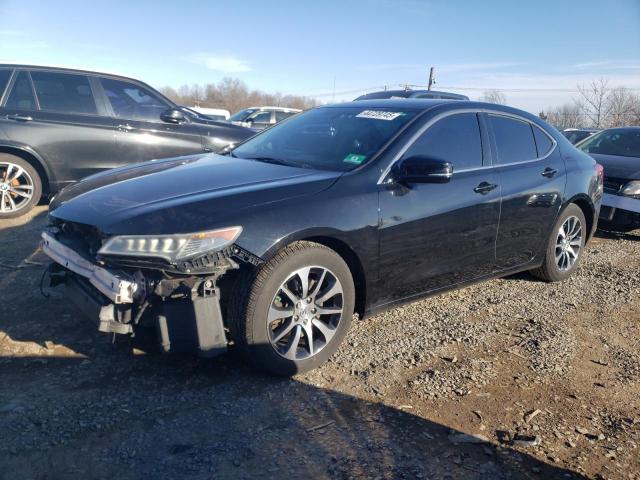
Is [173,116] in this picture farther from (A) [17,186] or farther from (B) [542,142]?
(B) [542,142]

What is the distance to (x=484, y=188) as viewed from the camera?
13.0ft

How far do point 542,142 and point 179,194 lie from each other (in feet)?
10.9

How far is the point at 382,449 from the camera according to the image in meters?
2.48

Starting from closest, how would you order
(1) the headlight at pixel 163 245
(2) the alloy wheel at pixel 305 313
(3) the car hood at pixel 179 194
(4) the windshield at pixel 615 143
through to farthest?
(1) the headlight at pixel 163 245, (3) the car hood at pixel 179 194, (2) the alloy wheel at pixel 305 313, (4) the windshield at pixel 615 143

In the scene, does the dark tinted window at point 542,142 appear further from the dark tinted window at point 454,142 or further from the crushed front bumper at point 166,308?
the crushed front bumper at point 166,308

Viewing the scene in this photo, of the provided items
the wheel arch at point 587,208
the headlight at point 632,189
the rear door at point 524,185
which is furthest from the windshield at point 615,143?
the rear door at point 524,185

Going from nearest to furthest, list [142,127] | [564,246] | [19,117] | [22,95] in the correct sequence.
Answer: [564,246] < [19,117] < [22,95] < [142,127]

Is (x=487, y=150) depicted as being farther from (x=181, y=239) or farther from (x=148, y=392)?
(x=148, y=392)

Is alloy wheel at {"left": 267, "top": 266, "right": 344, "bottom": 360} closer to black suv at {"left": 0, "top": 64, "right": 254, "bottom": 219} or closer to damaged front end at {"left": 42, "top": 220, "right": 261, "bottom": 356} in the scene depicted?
damaged front end at {"left": 42, "top": 220, "right": 261, "bottom": 356}

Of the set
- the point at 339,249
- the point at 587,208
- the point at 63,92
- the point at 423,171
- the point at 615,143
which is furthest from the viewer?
the point at 615,143

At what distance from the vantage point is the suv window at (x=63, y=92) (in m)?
6.45

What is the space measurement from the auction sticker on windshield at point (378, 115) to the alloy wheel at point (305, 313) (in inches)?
55.0

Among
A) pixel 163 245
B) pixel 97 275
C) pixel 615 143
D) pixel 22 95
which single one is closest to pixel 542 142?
pixel 163 245

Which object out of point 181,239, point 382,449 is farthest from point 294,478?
point 181,239
